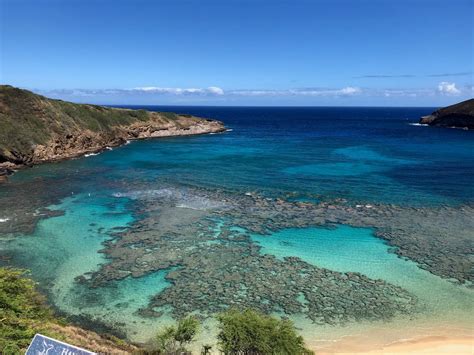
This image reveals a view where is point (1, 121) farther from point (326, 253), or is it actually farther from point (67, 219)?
point (326, 253)

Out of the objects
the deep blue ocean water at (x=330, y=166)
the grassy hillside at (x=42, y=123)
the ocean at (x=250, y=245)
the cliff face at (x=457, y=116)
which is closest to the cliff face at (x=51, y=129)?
the grassy hillside at (x=42, y=123)

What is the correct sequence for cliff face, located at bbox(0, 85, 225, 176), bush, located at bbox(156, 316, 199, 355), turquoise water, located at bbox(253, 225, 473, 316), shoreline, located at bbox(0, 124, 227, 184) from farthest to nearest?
1. cliff face, located at bbox(0, 85, 225, 176)
2. shoreline, located at bbox(0, 124, 227, 184)
3. turquoise water, located at bbox(253, 225, 473, 316)
4. bush, located at bbox(156, 316, 199, 355)

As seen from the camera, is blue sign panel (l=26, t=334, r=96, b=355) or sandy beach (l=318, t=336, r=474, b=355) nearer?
blue sign panel (l=26, t=334, r=96, b=355)

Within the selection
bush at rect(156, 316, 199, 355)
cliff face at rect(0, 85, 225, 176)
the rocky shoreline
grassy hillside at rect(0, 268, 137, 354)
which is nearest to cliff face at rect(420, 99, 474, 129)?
the rocky shoreline

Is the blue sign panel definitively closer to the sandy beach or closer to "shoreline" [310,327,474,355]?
"shoreline" [310,327,474,355]

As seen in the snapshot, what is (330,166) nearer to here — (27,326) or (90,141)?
(90,141)

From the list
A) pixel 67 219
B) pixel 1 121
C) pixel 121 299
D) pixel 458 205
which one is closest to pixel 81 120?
pixel 1 121
